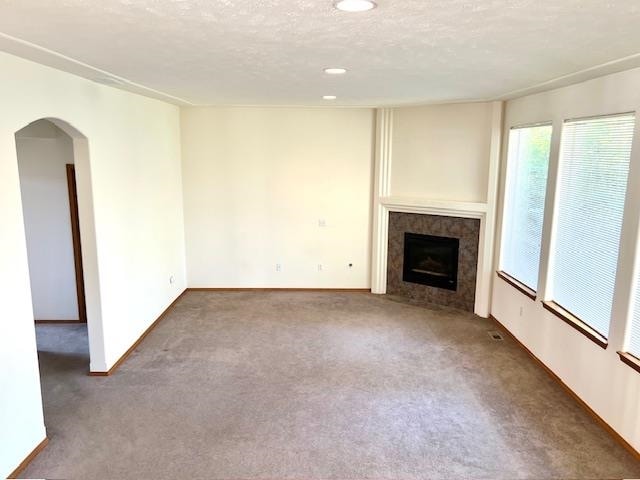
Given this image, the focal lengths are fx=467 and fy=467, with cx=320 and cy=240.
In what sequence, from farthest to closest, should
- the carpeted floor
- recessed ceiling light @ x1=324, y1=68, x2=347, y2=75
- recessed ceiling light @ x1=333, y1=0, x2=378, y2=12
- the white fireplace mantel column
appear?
1. the white fireplace mantel column
2. recessed ceiling light @ x1=324, y1=68, x2=347, y2=75
3. the carpeted floor
4. recessed ceiling light @ x1=333, y1=0, x2=378, y2=12

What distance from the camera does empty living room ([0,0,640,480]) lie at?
2658 mm

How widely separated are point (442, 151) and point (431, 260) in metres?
1.50

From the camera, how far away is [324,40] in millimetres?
2465

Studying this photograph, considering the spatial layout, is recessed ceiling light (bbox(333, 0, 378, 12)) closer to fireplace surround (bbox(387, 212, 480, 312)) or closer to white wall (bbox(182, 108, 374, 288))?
fireplace surround (bbox(387, 212, 480, 312))

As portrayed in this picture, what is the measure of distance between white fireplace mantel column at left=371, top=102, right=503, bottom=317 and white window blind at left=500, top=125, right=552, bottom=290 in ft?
0.78

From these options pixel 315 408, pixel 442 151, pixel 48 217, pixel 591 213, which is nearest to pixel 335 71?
pixel 591 213

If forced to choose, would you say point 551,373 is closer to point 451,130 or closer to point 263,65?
point 451,130

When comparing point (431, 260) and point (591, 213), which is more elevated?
point (591, 213)

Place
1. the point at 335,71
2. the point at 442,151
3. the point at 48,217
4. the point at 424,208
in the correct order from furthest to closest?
the point at 424,208, the point at 442,151, the point at 48,217, the point at 335,71

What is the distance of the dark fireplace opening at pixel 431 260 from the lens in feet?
20.6

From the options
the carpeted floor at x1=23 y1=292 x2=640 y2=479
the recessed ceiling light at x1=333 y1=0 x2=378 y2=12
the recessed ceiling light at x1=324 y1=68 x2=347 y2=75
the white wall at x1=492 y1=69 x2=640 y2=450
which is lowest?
the carpeted floor at x1=23 y1=292 x2=640 y2=479

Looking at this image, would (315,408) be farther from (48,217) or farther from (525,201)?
(48,217)

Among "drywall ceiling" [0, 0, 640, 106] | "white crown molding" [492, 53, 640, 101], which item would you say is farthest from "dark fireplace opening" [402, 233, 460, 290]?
"drywall ceiling" [0, 0, 640, 106]

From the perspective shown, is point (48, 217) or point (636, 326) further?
point (48, 217)
